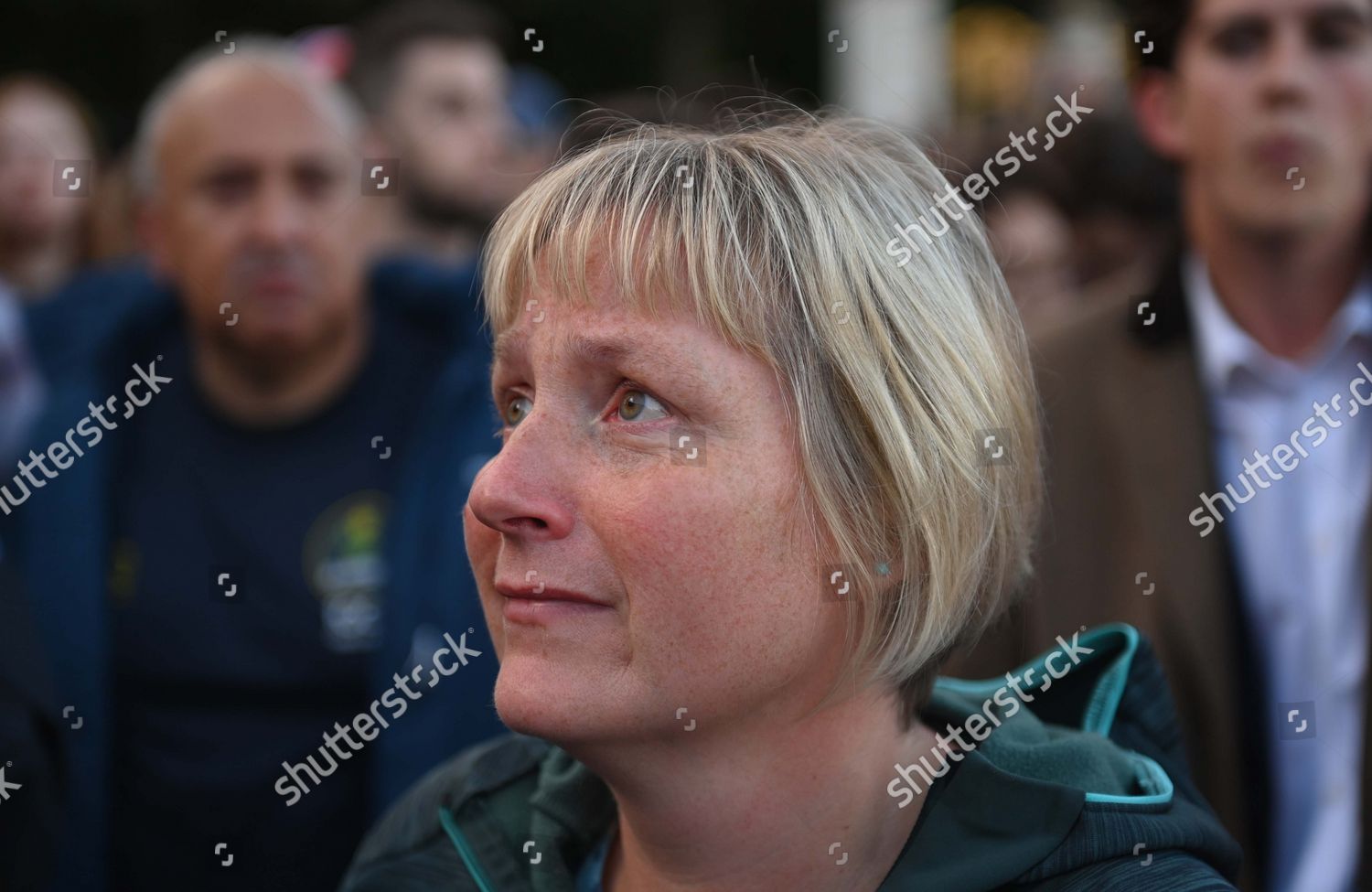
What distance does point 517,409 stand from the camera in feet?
6.01

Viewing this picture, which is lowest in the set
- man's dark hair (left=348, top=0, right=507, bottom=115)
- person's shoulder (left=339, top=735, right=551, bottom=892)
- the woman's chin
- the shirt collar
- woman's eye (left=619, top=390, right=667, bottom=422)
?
person's shoulder (left=339, top=735, right=551, bottom=892)

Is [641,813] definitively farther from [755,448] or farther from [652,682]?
[755,448]

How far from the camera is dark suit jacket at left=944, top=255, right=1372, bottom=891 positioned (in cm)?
263

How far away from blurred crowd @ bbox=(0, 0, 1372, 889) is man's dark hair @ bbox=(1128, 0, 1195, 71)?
0.01m

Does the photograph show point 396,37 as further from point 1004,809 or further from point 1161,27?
point 1004,809

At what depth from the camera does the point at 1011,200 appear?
5645 millimetres

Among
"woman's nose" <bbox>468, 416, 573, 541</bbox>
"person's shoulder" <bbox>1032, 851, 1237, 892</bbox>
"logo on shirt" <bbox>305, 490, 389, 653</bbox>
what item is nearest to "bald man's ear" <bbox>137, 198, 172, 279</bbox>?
"logo on shirt" <bbox>305, 490, 389, 653</bbox>

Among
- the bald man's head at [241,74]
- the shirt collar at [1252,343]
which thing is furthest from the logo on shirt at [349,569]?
the shirt collar at [1252,343]

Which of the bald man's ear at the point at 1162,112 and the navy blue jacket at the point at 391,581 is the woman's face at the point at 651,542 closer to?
the navy blue jacket at the point at 391,581

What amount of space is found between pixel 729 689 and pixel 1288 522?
1611 mm

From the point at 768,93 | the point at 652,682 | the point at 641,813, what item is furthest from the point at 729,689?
the point at 768,93

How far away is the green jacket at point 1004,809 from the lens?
1.60 m

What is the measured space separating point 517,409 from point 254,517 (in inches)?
70.7

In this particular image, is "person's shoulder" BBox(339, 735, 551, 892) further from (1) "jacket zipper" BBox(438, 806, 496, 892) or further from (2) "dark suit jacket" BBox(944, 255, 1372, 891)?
(2) "dark suit jacket" BBox(944, 255, 1372, 891)
